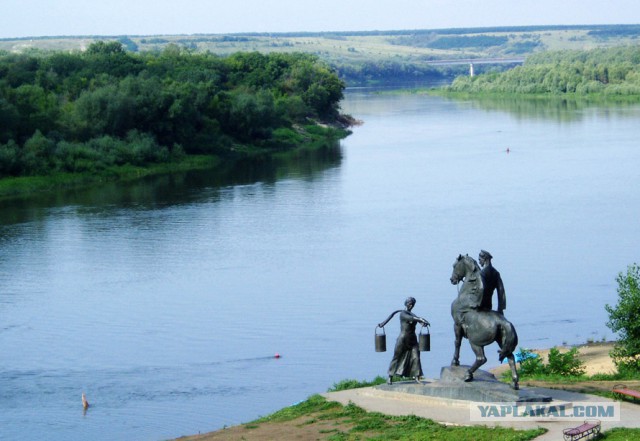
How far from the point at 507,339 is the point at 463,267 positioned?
139cm

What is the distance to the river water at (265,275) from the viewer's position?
82.6 ft

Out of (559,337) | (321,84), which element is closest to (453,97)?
(321,84)

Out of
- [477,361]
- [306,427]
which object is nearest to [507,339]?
[477,361]

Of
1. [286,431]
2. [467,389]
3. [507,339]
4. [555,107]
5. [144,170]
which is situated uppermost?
[507,339]

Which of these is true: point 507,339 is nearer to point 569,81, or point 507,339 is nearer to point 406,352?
point 406,352

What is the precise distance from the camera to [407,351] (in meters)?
19.8

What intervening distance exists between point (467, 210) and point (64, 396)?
27550 mm

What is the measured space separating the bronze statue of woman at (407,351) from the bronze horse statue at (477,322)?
0.91 meters

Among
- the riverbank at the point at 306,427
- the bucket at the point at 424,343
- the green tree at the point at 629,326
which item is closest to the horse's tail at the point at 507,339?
the riverbank at the point at 306,427

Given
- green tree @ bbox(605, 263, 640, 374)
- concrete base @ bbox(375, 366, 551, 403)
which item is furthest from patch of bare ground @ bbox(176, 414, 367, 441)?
green tree @ bbox(605, 263, 640, 374)

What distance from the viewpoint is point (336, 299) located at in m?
33.1

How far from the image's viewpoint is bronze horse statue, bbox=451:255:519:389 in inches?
719

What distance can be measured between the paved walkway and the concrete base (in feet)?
0.34

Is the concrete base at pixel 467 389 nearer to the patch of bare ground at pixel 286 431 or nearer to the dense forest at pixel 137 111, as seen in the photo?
the patch of bare ground at pixel 286 431
